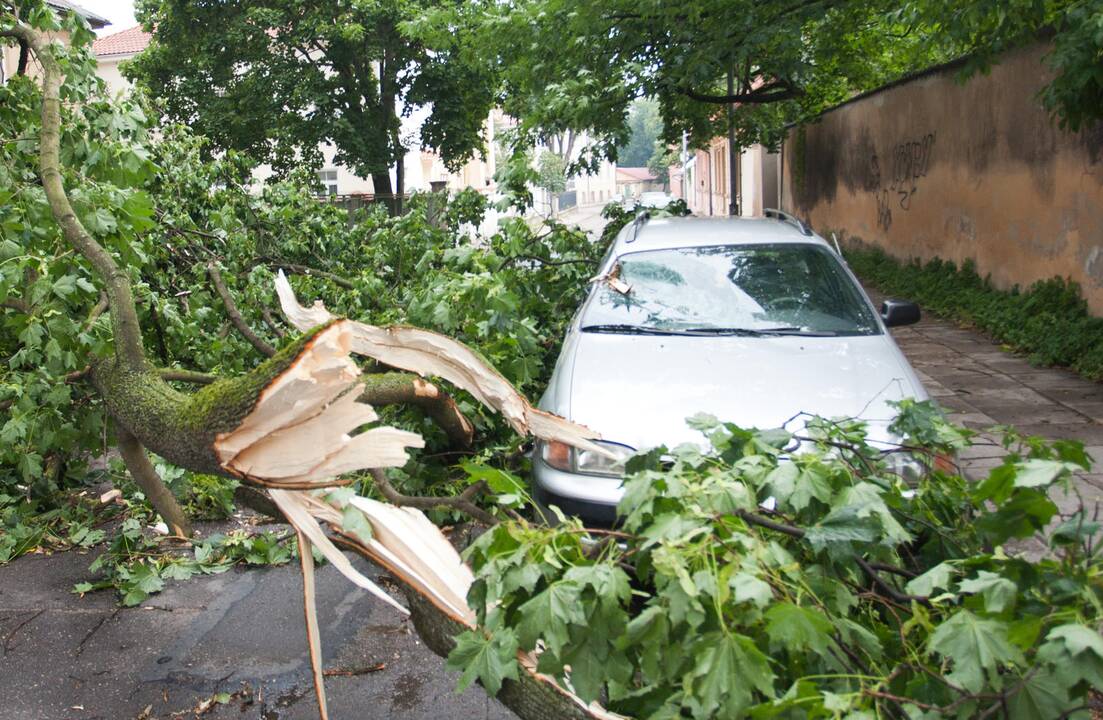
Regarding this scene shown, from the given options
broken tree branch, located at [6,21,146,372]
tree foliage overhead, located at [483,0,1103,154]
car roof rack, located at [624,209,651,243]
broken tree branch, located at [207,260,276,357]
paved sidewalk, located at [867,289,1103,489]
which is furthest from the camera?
tree foliage overhead, located at [483,0,1103,154]

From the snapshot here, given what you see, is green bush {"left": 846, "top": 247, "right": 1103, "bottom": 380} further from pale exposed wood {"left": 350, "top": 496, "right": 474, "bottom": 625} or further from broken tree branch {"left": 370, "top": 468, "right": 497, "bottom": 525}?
pale exposed wood {"left": 350, "top": 496, "right": 474, "bottom": 625}

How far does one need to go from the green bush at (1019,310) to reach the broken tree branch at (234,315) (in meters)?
6.29

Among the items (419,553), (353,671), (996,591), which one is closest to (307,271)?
(353,671)

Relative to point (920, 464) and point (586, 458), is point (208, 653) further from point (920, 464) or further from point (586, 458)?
point (920, 464)

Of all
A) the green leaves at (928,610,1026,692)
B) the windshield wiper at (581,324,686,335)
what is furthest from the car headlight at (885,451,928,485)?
the green leaves at (928,610,1026,692)

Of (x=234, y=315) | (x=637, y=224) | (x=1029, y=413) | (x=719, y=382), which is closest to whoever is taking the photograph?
(x=719, y=382)

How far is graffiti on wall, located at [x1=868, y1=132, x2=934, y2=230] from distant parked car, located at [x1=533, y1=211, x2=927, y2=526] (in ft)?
27.2

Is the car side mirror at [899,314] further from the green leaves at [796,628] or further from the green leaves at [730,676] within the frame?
the green leaves at [730,676]

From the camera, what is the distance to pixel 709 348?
477 centimetres

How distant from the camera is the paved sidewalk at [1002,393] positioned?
6395 millimetres

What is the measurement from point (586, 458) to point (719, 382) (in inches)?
28.0

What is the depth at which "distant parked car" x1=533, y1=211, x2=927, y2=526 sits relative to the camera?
13.4 ft

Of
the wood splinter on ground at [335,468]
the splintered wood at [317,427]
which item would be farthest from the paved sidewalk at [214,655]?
the splintered wood at [317,427]

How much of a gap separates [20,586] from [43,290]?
4.72ft
